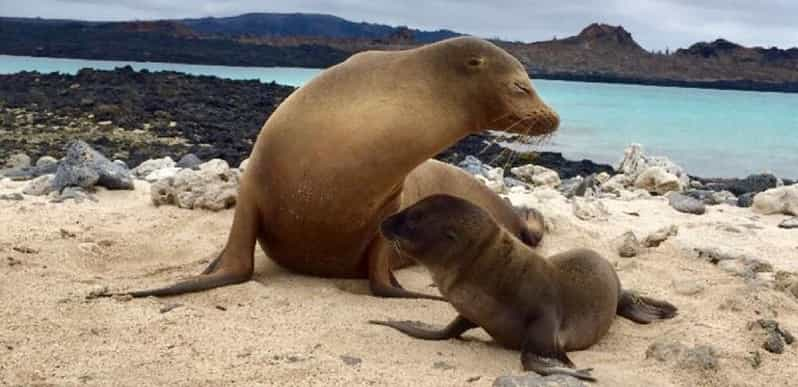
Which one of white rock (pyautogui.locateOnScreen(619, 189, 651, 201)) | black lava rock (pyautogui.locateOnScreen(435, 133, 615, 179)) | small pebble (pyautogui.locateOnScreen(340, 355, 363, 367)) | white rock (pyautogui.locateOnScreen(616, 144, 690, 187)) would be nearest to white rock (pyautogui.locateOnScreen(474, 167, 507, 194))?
white rock (pyautogui.locateOnScreen(619, 189, 651, 201))

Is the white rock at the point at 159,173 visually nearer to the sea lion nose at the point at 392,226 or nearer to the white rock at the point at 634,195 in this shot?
the white rock at the point at 634,195

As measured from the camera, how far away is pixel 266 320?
3615mm

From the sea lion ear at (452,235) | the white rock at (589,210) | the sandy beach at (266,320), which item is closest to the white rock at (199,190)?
the sandy beach at (266,320)

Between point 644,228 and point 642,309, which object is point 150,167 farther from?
point 642,309

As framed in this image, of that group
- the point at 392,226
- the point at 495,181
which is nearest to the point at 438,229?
the point at 392,226

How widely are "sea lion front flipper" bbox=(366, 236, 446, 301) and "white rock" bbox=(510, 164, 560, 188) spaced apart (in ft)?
16.2

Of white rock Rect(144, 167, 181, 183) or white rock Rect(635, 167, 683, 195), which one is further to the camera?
white rock Rect(635, 167, 683, 195)

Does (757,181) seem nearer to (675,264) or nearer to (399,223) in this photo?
(675,264)

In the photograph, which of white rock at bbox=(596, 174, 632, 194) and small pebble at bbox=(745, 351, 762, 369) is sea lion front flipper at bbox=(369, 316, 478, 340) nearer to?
small pebble at bbox=(745, 351, 762, 369)

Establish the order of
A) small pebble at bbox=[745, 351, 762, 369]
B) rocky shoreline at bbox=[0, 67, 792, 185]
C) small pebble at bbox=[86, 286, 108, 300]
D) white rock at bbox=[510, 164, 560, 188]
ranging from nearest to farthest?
small pebble at bbox=[745, 351, 762, 369], small pebble at bbox=[86, 286, 108, 300], white rock at bbox=[510, 164, 560, 188], rocky shoreline at bbox=[0, 67, 792, 185]

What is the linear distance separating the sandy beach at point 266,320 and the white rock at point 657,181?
2.89m

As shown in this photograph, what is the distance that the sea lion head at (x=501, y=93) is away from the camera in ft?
13.3

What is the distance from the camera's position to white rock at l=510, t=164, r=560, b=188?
9.27 metres

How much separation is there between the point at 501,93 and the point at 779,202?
3876mm
